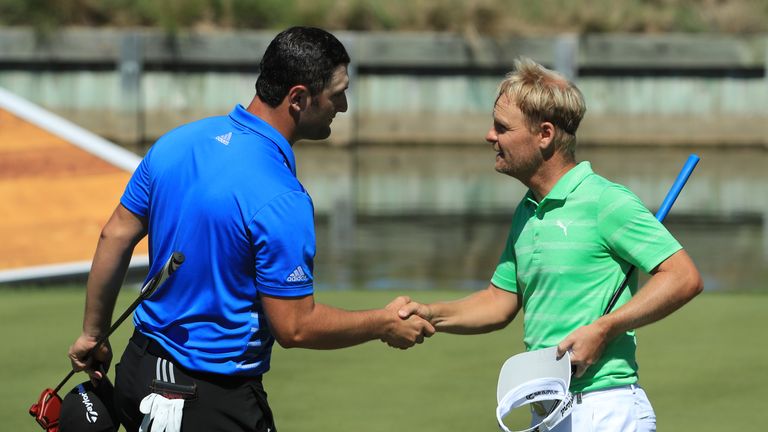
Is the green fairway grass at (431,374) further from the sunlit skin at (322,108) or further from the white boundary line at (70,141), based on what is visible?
the sunlit skin at (322,108)

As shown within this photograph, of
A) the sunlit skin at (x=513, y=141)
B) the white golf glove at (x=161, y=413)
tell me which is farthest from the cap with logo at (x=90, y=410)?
the sunlit skin at (x=513, y=141)

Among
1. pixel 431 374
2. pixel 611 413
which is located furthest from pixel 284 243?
pixel 431 374

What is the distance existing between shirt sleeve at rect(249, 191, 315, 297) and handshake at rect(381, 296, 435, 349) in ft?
2.26

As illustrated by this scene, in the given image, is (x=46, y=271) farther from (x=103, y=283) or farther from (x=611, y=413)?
(x=611, y=413)

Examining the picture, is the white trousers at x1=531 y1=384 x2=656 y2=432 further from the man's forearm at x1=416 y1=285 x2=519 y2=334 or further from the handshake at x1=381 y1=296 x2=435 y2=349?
the handshake at x1=381 y1=296 x2=435 y2=349

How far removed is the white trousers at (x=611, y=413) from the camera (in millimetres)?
3986

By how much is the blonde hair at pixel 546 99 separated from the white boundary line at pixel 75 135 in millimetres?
7076

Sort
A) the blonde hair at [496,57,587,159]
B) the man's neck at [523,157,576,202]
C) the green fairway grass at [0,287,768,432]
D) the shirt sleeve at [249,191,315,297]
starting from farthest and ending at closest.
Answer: the green fairway grass at [0,287,768,432] → the man's neck at [523,157,576,202] → the blonde hair at [496,57,587,159] → the shirt sleeve at [249,191,315,297]

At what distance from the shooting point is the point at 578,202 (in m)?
4.10

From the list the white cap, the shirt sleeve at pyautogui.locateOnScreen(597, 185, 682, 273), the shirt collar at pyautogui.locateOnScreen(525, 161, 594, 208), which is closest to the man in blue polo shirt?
the white cap

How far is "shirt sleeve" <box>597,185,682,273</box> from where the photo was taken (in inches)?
156

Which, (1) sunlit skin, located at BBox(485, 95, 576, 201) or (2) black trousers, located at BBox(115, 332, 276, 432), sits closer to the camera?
(2) black trousers, located at BBox(115, 332, 276, 432)

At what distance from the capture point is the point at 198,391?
398 cm

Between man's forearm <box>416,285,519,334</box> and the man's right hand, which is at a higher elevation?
man's forearm <box>416,285,519,334</box>
